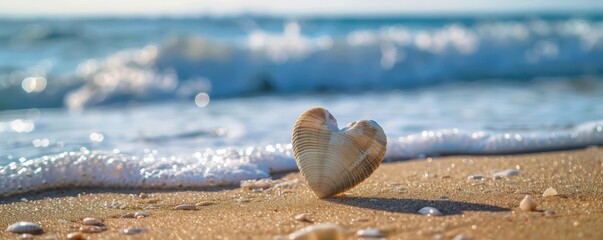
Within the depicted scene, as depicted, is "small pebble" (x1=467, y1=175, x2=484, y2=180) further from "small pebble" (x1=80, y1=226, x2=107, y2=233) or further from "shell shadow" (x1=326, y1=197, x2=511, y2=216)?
"small pebble" (x1=80, y1=226, x2=107, y2=233)

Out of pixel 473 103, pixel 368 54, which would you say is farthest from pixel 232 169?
pixel 368 54

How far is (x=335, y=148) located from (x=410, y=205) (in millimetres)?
428

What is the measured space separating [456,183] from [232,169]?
1.34 metres

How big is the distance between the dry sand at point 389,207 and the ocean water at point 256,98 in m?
0.47

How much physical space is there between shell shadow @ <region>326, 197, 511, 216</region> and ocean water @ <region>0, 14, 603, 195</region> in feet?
3.44

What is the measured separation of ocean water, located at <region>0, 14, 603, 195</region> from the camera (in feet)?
14.4

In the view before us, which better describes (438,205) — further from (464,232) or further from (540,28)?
(540,28)

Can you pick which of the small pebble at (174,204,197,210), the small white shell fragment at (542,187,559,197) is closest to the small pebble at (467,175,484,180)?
the small white shell fragment at (542,187,559,197)

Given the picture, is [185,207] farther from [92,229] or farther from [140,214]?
[92,229]

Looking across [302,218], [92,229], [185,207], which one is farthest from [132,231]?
[302,218]

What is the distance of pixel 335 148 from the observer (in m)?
3.01

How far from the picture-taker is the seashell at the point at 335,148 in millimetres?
3025

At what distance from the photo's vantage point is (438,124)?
591 centimetres

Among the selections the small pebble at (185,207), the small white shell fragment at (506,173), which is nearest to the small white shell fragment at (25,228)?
the small pebble at (185,207)
